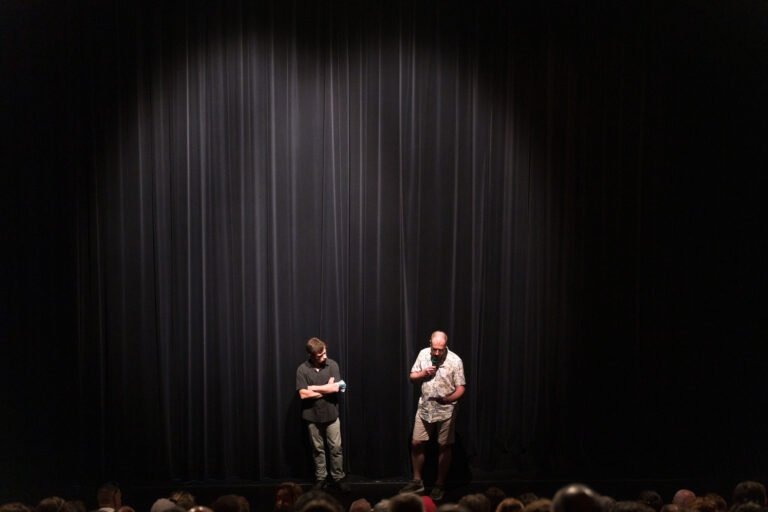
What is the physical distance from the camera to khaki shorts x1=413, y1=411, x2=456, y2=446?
7129 mm

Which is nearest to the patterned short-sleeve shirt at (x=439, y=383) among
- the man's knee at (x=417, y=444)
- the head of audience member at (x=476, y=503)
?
the man's knee at (x=417, y=444)

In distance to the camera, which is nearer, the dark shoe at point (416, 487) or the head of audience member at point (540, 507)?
the head of audience member at point (540, 507)

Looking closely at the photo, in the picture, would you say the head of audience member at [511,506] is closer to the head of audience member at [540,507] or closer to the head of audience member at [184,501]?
the head of audience member at [540,507]

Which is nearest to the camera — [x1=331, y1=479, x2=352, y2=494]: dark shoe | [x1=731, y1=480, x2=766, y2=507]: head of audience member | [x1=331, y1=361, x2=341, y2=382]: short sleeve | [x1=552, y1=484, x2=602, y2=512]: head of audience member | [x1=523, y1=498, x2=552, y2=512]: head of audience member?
[x1=552, y1=484, x2=602, y2=512]: head of audience member

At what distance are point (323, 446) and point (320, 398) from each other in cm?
50

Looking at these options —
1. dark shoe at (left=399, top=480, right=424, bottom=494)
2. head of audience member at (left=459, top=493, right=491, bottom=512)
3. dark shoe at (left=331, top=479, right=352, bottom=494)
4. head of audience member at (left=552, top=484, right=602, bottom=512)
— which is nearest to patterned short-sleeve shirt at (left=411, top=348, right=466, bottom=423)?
dark shoe at (left=399, top=480, right=424, bottom=494)

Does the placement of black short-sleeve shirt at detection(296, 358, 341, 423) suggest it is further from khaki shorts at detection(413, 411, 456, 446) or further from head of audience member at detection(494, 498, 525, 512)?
head of audience member at detection(494, 498, 525, 512)

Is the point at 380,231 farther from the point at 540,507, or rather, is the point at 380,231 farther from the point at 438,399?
the point at 540,507

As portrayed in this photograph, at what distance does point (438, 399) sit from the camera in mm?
7016

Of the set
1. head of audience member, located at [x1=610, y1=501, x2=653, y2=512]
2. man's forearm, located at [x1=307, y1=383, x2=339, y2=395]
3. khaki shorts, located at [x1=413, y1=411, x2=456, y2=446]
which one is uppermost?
head of audience member, located at [x1=610, y1=501, x2=653, y2=512]

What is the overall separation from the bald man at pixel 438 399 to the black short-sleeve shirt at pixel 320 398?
783mm

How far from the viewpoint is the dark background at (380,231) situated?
7.39 meters

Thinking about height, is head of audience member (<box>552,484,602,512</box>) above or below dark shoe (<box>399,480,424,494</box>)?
above

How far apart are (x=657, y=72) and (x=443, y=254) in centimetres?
294
